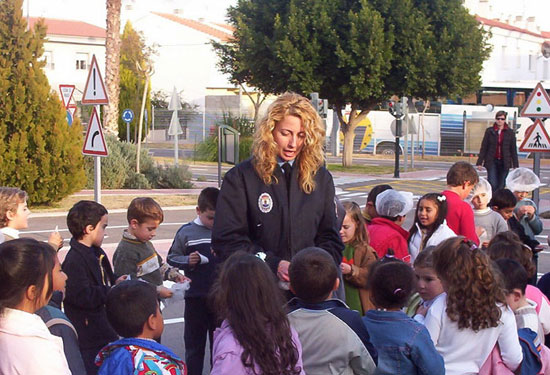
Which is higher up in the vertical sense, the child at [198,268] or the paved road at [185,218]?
the child at [198,268]

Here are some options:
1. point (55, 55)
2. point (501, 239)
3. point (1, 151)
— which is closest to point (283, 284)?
point (501, 239)

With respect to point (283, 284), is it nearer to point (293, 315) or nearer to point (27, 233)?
point (293, 315)

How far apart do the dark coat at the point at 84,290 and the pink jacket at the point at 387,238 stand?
194 centimetres

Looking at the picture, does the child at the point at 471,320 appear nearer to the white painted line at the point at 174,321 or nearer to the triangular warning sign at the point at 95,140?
the white painted line at the point at 174,321

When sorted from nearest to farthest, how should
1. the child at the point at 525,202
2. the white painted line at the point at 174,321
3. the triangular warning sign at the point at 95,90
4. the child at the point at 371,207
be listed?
the child at the point at 371,207 < the child at the point at 525,202 < the white painted line at the point at 174,321 < the triangular warning sign at the point at 95,90

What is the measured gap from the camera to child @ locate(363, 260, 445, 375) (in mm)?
3807

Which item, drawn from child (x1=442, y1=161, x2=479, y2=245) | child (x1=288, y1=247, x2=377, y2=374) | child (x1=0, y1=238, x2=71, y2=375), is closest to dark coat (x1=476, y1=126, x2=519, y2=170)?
child (x1=442, y1=161, x2=479, y2=245)

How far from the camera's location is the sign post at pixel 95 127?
10836 millimetres

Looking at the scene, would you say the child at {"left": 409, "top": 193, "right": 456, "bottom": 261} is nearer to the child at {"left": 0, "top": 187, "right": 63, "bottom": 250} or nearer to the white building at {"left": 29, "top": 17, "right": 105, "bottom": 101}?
the child at {"left": 0, "top": 187, "right": 63, "bottom": 250}

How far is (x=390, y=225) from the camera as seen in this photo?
19.0 feet

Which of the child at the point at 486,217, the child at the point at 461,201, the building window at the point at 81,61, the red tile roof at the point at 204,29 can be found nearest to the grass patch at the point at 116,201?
the child at the point at 486,217

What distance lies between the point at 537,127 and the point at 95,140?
776cm

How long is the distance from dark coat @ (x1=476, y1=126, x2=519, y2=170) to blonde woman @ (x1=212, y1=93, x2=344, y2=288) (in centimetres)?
1254

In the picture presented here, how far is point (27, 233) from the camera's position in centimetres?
1434
